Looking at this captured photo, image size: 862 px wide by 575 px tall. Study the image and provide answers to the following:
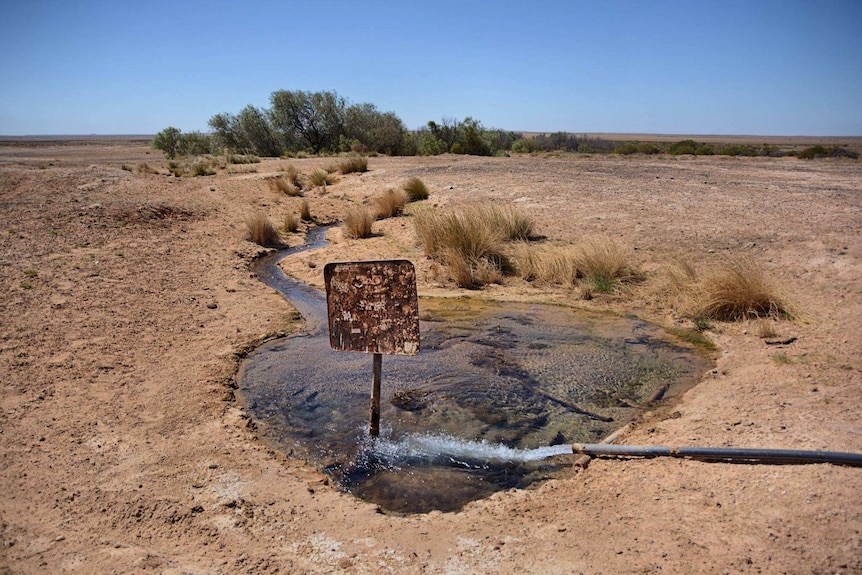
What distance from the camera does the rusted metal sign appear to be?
4387mm

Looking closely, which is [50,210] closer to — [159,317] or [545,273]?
[159,317]

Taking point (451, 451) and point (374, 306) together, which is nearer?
point (374, 306)

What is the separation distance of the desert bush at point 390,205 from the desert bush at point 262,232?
258 cm

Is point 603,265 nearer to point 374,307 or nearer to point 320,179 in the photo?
point 374,307

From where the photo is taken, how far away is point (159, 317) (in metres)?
7.20

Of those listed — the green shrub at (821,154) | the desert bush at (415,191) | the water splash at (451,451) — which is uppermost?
the green shrub at (821,154)

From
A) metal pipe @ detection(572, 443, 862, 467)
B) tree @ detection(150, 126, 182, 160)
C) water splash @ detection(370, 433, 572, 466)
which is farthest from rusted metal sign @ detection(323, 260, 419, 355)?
tree @ detection(150, 126, 182, 160)

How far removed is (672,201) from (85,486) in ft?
40.2

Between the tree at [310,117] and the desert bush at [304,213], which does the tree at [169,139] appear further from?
the desert bush at [304,213]

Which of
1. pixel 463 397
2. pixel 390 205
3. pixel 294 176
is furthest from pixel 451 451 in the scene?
pixel 294 176

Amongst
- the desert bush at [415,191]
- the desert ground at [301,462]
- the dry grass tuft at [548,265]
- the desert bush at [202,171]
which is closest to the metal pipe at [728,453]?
the desert ground at [301,462]

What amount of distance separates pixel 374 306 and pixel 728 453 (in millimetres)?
2658

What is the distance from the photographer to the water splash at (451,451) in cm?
443

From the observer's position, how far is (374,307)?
4438 mm
